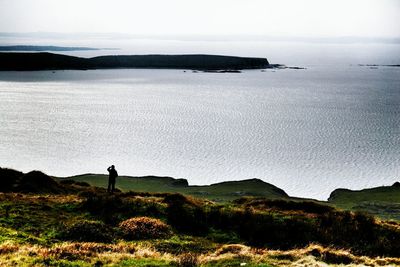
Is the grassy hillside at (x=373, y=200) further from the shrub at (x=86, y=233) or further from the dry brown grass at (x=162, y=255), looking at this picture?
the shrub at (x=86, y=233)

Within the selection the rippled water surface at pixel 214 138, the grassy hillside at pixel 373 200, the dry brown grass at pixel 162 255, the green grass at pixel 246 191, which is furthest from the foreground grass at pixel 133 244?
the rippled water surface at pixel 214 138

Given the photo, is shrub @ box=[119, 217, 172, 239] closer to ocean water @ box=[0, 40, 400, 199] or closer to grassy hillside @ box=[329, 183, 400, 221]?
grassy hillside @ box=[329, 183, 400, 221]

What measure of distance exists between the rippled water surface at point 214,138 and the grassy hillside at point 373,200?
657 centimetres

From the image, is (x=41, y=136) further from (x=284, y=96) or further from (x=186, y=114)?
(x=284, y=96)

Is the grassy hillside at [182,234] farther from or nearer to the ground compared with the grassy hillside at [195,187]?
farther from the ground

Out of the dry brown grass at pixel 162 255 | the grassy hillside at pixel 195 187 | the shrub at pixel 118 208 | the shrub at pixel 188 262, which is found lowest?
the grassy hillside at pixel 195 187

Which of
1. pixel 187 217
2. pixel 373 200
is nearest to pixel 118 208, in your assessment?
pixel 187 217

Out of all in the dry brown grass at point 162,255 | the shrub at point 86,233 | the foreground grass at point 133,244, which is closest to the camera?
the dry brown grass at point 162,255

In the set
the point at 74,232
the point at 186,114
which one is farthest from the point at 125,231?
the point at 186,114

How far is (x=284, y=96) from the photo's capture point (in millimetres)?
188250

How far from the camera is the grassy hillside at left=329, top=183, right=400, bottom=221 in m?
47.5

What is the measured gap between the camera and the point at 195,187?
204 feet

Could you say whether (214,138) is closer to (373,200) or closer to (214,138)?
(214,138)

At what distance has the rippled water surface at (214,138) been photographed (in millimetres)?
80312
